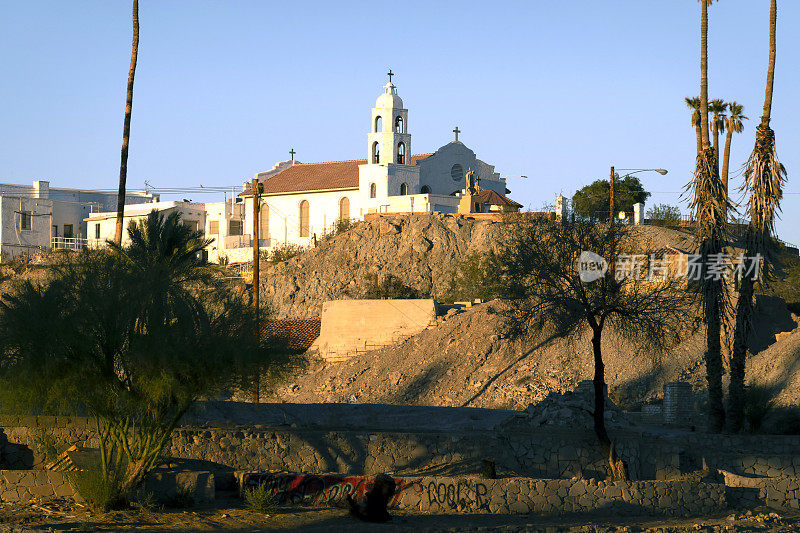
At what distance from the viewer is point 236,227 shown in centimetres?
7781

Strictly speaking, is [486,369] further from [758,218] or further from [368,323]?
[758,218]

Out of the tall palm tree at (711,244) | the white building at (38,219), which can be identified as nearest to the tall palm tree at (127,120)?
the tall palm tree at (711,244)

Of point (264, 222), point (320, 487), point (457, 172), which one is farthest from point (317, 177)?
point (320, 487)

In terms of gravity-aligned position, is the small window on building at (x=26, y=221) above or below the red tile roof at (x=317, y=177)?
below

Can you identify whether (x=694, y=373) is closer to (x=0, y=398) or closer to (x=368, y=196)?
(x=0, y=398)

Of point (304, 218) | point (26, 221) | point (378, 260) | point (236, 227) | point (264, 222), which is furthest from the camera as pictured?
point (264, 222)

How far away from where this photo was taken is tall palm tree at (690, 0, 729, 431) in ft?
89.0

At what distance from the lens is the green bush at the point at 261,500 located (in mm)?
19484

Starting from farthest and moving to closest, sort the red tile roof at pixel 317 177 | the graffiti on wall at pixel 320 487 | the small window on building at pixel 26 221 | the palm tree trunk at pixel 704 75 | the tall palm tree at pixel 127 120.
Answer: the red tile roof at pixel 317 177 < the small window on building at pixel 26 221 < the tall palm tree at pixel 127 120 < the palm tree trunk at pixel 704 75 < the graffiti on wall at pixel 320 487

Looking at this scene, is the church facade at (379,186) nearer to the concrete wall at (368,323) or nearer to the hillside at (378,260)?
the hillside at (378,260)

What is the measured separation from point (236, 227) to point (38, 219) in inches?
624

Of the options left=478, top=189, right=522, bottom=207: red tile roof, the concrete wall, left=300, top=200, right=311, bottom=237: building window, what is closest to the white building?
left=300, top=200, right=311, bottom=237: building window

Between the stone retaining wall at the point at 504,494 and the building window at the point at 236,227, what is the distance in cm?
5767

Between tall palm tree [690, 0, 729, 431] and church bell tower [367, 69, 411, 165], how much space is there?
46.9 meters
